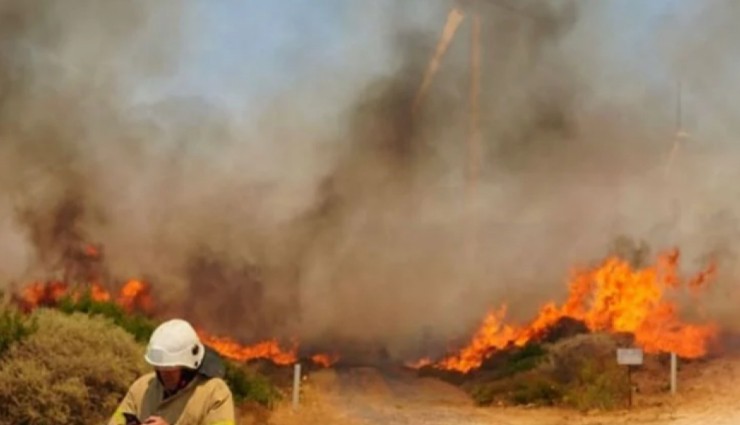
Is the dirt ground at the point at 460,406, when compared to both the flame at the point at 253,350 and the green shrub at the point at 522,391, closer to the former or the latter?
the green shrub at the point at 522,391

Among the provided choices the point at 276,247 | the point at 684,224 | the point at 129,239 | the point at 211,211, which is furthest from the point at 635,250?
the point at 129,239

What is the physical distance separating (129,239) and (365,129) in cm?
774

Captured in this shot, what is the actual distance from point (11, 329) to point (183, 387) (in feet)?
Result: 27.0

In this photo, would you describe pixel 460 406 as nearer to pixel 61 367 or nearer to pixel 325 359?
pixel 325 359

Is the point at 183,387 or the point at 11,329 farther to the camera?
the point at 11,329

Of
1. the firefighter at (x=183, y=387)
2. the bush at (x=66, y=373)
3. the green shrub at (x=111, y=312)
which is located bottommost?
the firefighter at (x=183, y=387)

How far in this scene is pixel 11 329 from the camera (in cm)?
1274

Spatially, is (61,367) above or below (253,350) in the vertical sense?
below

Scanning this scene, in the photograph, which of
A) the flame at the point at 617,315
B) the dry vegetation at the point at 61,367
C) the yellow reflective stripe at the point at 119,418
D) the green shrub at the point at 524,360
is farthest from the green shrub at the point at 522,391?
the yellow reflective stripe at the point at 119,418

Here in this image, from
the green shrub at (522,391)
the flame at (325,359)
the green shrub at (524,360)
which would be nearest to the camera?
the green shrub at (522,391)

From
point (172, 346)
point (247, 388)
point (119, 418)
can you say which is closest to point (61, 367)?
point (247, 388)

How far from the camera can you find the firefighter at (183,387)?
5164 millimetres

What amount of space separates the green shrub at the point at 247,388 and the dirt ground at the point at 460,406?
1.16 feet

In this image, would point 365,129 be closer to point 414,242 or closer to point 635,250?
point 414,242
